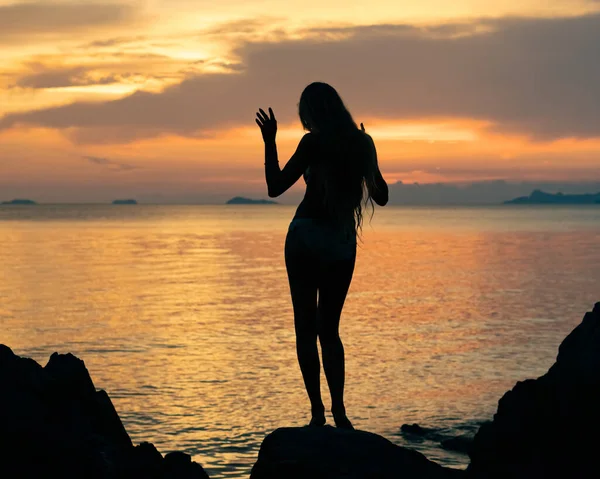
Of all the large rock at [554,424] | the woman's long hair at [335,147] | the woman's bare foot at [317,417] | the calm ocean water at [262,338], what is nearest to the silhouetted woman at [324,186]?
the woman's long hair at [335,147]

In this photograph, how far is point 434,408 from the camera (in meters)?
24.4

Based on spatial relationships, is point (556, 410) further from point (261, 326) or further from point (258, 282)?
point (258, 282)

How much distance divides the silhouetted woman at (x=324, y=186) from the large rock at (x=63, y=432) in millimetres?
2522

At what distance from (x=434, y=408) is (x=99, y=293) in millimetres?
30230

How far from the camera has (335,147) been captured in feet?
23.7

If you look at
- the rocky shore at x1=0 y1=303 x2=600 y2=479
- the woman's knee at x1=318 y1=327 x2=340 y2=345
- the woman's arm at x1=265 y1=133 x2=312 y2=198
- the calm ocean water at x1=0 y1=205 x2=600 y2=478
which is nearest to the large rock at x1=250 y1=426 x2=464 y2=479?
the rocky shore at x1=0 y1=303 x2=600 y2=479

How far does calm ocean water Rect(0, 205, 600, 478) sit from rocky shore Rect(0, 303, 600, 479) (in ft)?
35.2

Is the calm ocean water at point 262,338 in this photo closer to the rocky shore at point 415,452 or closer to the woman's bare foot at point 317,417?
the rocky shore at point 415,452

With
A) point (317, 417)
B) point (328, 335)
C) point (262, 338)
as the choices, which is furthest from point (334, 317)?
point (262, 338)

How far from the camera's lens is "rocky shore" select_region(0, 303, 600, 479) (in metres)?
6.78

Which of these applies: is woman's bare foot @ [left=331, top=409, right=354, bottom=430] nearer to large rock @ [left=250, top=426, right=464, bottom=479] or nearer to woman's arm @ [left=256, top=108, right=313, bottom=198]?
large rock @ [left=250, top=426, right=464, bottom=479]

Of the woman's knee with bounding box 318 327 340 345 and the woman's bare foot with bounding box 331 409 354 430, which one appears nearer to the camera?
the woman's knee with bounding box 318 327 340 345

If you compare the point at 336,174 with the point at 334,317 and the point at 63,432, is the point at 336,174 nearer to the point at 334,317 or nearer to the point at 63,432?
the point at 334,317

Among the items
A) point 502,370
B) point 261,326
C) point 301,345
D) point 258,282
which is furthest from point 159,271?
point 301,345
